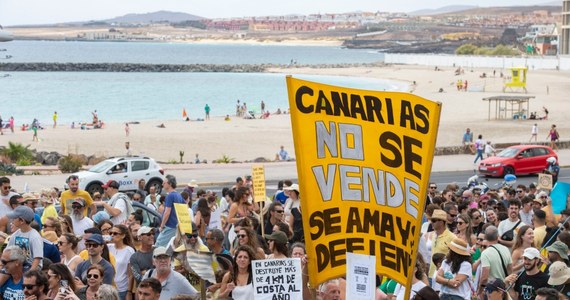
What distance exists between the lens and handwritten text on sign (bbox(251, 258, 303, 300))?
28.0ft

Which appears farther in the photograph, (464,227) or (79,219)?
(79,219)

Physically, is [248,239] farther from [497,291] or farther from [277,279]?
[497,291]

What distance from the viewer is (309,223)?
7.59 metres

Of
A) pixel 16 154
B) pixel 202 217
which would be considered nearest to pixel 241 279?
pixel 202 217

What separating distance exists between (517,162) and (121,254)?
87.3 feet

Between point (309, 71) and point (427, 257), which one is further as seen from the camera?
point (309, 71)

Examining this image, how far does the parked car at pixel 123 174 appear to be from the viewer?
102 feet

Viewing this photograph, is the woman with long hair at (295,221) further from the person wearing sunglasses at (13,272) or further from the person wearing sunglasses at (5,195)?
the person wearing sunglasses at (13,272)

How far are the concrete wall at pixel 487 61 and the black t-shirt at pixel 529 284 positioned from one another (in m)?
137

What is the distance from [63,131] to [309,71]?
363ft

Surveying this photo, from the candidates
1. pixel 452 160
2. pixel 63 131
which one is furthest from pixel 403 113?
pixel 63 131

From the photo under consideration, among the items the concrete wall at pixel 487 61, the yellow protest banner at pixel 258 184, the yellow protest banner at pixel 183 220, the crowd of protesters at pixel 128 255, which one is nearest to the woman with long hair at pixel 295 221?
the crowd of protesters at pixel 128 255

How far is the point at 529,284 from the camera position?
10453 mm

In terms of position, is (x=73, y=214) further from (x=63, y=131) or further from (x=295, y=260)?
(x=63, y=131)
